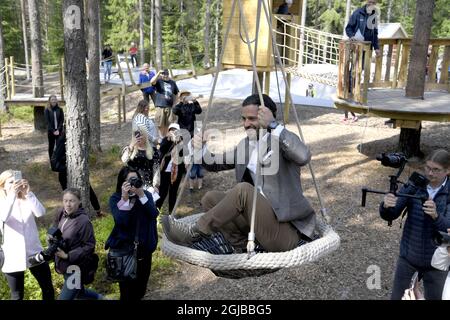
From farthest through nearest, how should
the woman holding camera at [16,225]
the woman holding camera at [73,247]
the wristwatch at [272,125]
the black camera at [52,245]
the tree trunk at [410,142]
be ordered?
the tree trunk at [410,142] → the woman holding camera at [16,225] → the woman holding camera at [73,247] → the black camera at [52,245] → the wristwatch at [272,125]

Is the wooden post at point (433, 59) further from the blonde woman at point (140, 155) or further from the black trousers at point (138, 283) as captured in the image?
the black trousers at point (138, 283)

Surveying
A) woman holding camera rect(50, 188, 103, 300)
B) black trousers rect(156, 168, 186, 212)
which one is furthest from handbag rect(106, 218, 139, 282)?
black trousers rect(156, 168, 186, 212)

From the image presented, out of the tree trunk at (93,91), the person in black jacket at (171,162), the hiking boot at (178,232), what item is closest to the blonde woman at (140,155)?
the person in black jacket at (171,162)

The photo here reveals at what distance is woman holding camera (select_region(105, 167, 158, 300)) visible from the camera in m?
4.17

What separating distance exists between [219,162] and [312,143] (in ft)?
23.8

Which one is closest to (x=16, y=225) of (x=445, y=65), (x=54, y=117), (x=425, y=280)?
(x=425, y=280)

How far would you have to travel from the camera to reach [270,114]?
3.30m

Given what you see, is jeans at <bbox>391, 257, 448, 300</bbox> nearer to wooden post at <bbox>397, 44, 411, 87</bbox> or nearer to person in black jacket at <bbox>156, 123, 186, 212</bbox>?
person in black jacket at <bbox>156, 123, 186, 212</bbox>

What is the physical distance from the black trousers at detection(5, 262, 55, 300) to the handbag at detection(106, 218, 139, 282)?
691mm

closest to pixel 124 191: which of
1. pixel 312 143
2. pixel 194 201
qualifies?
pixel 194 201

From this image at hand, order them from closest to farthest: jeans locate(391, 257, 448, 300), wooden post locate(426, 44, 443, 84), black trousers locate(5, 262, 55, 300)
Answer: jeans locate(391, 257, 448, 300)
black trousers locate(5, 262, 55, 300)
wooden post locate(426, 44, 443, 84)

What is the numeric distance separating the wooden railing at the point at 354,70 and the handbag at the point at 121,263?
5327 mm

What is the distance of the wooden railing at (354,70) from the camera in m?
8.00
